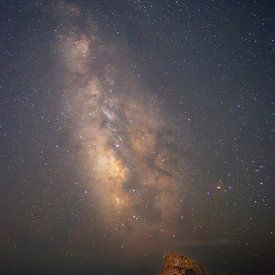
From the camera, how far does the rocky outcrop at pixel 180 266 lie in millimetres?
35969

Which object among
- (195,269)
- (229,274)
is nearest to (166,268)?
(195,269)

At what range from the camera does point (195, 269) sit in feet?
120

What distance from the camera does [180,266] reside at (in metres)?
36.4

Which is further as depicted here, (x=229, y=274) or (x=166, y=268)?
(x=229, y=274)

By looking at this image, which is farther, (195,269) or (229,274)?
(229,274)

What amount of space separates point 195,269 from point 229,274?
831 inches

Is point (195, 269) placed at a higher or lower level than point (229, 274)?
lower

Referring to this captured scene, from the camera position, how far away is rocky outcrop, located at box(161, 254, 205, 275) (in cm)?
3597

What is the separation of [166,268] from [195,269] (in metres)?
2.73

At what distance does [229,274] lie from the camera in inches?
2162

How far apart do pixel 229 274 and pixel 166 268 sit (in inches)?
864

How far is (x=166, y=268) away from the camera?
36.8 meters

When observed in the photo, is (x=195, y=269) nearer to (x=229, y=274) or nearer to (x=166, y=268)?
(x=166, y=268)

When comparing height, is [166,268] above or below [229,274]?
below
